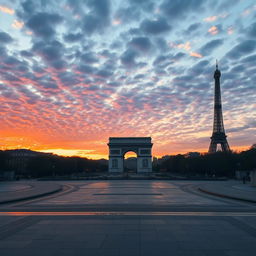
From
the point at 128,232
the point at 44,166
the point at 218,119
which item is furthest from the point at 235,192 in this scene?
the point at 218,119

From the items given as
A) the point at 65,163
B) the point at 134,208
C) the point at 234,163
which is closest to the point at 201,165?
the point at 234,163

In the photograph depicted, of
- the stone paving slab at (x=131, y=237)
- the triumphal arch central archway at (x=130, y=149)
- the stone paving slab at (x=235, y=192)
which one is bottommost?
the stone paving slab at (x=131, y=237)

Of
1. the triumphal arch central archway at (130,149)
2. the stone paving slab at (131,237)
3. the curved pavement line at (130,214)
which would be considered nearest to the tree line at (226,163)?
the triumphal arch central archway at (130,149)

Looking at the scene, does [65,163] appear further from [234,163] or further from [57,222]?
[57,222]

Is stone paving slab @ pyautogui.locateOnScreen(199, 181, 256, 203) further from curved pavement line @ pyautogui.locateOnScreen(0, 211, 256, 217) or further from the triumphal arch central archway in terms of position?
the triumphal arch central archway

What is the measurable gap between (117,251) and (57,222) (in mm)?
4416

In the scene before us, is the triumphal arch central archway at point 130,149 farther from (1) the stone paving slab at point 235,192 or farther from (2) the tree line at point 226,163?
(1) the stone paving slab at point 235,192

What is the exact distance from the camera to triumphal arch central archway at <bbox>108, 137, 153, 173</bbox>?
10206 centimetres

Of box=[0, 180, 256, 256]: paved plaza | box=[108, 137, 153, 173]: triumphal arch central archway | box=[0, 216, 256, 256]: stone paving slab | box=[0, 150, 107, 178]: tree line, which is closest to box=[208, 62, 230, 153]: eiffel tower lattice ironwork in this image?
box=[108, 137, 153, 173]: triumphal arch central archway

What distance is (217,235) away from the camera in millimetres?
9086

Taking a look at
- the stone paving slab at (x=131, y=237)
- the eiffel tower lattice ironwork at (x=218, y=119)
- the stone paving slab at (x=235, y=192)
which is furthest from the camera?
the eiffel tower lattice ironwork at (x=218, y=119)

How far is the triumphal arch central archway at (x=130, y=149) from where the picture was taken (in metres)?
102

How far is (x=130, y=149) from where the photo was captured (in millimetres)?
104062

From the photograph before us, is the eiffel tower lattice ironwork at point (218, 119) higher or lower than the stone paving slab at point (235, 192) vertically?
higher
